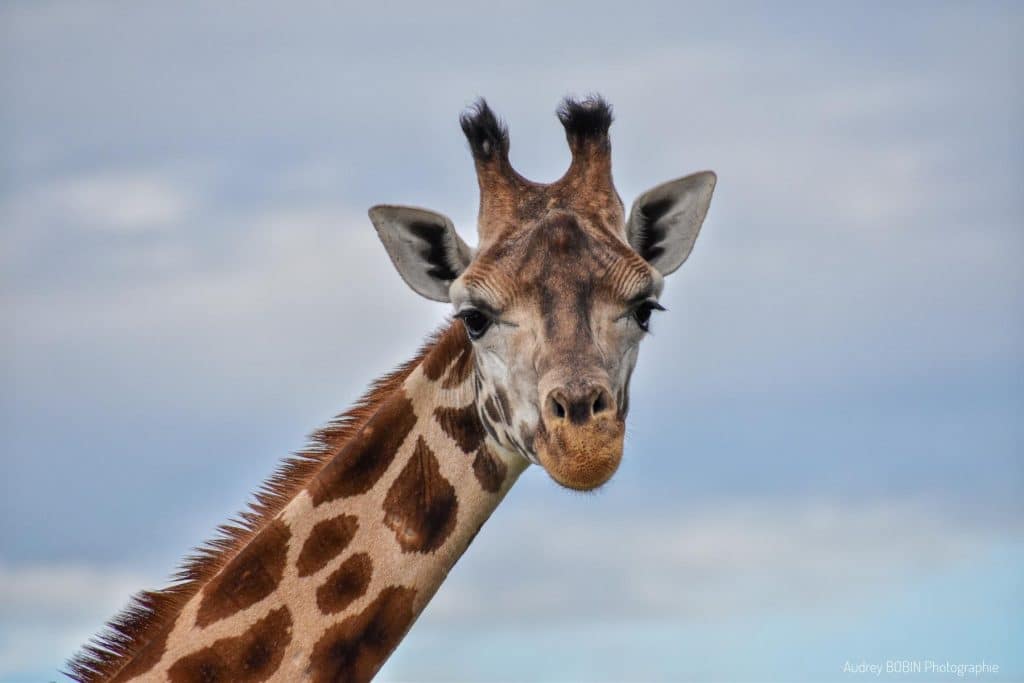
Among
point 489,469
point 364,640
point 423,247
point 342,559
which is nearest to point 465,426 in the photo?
point 489,469

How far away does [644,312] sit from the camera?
13.8 meters

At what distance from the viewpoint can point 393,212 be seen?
1444 cm

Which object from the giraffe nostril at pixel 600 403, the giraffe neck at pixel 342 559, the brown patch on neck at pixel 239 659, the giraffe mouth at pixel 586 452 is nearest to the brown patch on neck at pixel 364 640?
the giraffe neck at pixel 342 559

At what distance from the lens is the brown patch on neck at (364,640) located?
43.8 ft

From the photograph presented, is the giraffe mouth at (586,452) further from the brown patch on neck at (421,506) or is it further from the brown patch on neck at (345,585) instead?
the brown patch on neck at (345,585)

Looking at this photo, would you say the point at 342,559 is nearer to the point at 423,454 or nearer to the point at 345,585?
the point at 345,585

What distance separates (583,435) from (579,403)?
0.85 feet

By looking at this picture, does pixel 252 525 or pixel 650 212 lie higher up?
pixel 650 212

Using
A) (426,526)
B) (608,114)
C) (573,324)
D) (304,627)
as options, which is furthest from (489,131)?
(304,627)

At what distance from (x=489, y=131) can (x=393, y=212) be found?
1231 millimetres

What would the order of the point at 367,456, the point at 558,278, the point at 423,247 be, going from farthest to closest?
1. the point at 423,247
2. the point at 367,456
3. the point at 558,278

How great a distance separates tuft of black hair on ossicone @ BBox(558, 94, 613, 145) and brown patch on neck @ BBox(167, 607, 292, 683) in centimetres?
532

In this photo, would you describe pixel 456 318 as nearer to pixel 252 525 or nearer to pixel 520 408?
pixel 520 408

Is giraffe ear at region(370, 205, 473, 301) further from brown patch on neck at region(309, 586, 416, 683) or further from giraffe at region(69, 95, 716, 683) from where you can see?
brown patch on neck at region(309, 586, 416, 683)
